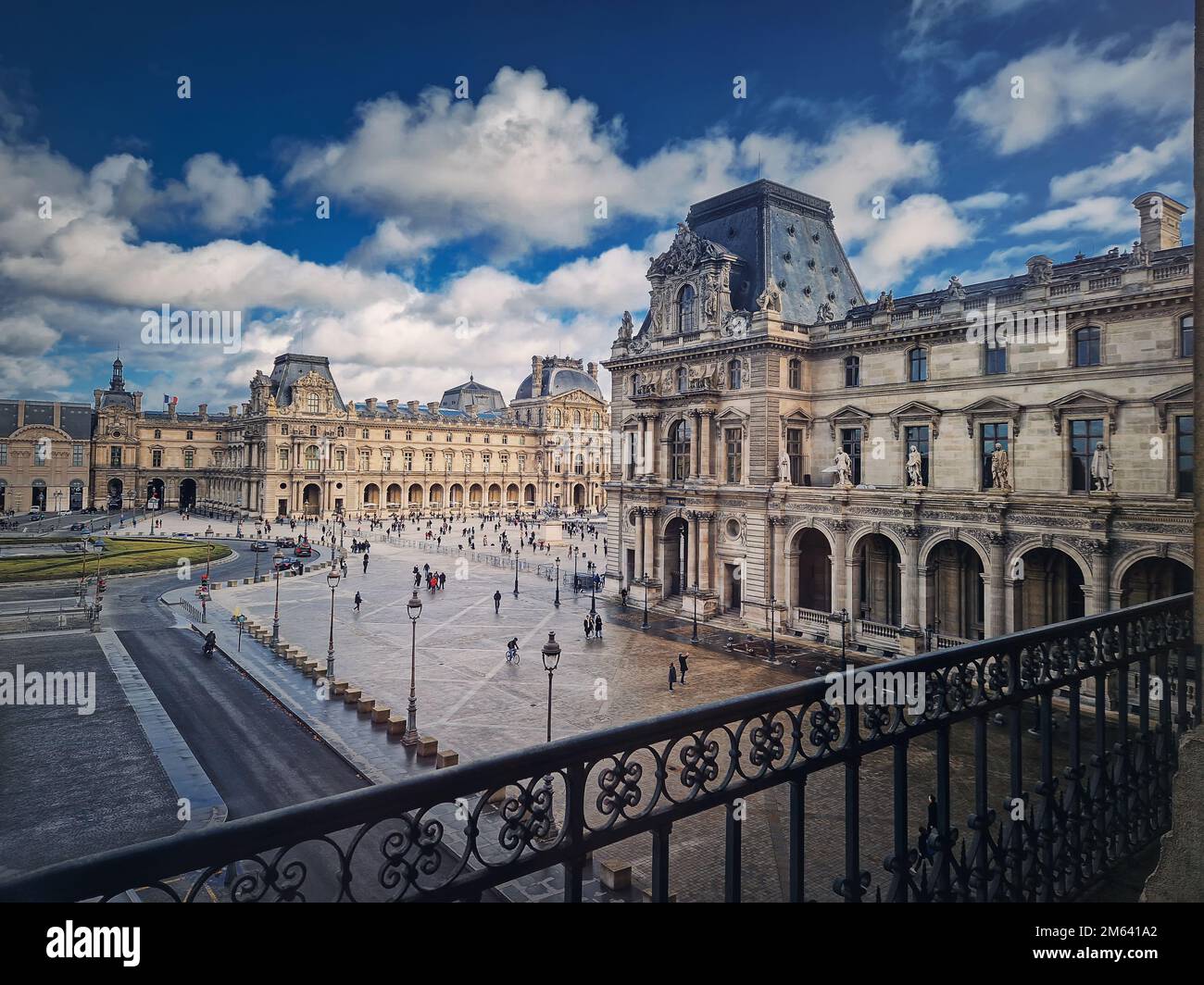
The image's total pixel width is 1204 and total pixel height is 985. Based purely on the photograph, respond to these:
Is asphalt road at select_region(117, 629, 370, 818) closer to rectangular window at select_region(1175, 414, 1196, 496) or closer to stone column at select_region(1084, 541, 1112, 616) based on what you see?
stone column at select_region(1084, 541, 1112, 616)

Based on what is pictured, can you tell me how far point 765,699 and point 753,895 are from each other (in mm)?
11563

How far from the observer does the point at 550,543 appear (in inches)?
3127

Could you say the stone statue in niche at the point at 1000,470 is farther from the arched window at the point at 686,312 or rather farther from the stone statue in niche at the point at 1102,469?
the arched window at the point at 686,312

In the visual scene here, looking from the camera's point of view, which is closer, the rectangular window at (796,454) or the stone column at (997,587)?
the stone column at (997,587)

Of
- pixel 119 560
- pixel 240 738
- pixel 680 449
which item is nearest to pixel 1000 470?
pixel 680 449

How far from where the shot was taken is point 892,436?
36.0 m

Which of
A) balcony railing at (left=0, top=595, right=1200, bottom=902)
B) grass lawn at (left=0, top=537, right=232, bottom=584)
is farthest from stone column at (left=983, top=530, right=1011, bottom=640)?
grass lawn at (left=0, top=537, right=232, bottom=584)

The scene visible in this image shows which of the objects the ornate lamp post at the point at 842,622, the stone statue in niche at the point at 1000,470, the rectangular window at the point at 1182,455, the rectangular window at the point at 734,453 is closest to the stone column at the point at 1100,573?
the rectangular window at the point at 1182,455

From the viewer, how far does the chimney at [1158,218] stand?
2939 centimetres

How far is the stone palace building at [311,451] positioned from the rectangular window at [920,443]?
91925mm

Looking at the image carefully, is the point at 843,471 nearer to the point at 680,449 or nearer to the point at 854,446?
the point at 854,446

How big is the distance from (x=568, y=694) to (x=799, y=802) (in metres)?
23.1

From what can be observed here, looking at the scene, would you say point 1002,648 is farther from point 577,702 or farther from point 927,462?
point 927,462
